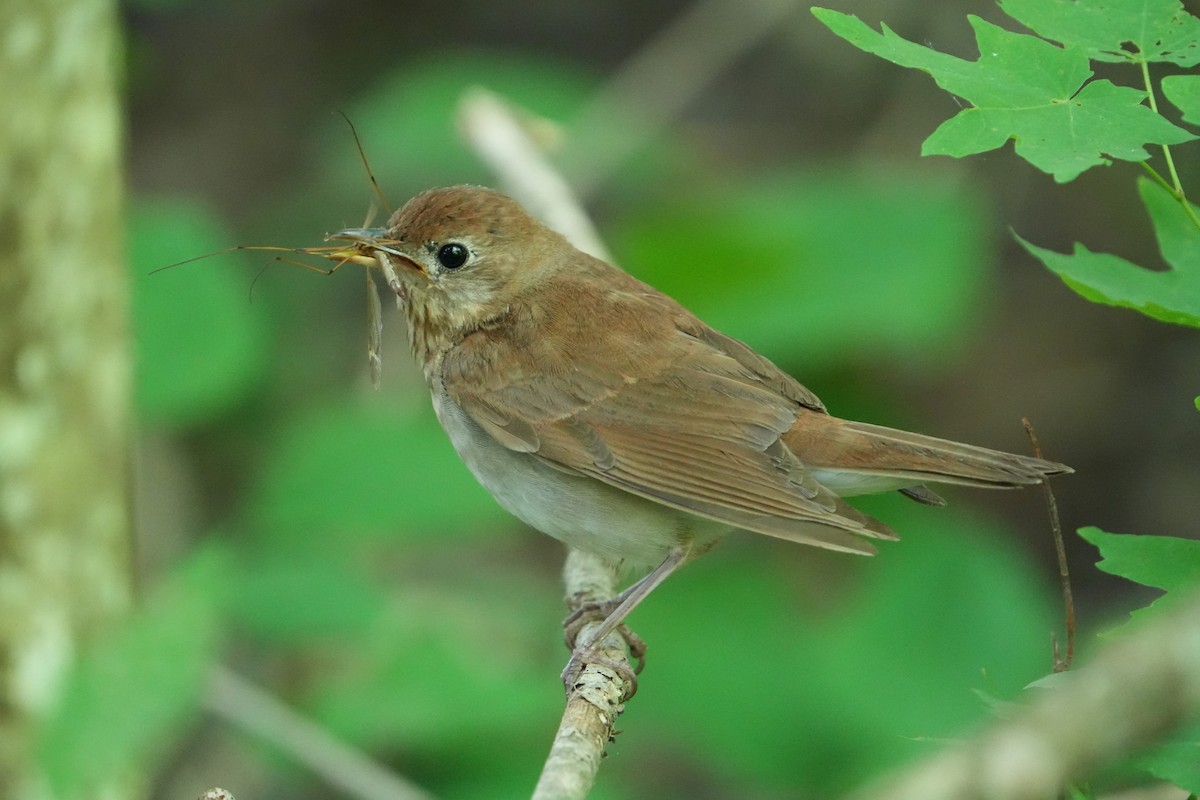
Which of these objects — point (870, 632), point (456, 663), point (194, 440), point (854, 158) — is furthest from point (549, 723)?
point (854, 158)

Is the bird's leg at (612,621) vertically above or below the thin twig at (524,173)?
below

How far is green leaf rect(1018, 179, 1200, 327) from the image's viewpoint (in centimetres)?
222

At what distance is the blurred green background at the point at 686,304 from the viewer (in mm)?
4727

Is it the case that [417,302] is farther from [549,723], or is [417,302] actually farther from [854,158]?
[854,158]

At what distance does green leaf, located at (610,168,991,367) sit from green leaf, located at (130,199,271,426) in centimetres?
193

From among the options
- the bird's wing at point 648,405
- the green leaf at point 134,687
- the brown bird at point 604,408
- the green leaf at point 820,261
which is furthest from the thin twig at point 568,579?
the green leaf at point 820,261

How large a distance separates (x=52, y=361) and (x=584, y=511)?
60.2 inches

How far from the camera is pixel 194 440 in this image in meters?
6.79

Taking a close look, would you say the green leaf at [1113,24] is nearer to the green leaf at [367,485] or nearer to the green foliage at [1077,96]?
the green foliage at [1077,96]

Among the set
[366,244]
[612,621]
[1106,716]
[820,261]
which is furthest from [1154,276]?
[820,261]

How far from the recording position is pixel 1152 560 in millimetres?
2088

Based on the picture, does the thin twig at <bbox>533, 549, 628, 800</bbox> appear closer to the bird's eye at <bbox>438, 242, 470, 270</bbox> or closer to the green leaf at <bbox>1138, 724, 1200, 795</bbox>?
the green leaf at <bbox>1138, 724, 1200, 795</bbox>

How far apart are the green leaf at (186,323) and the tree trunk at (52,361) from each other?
84 centimetres

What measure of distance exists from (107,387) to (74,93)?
0.84 meters
